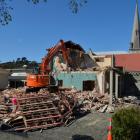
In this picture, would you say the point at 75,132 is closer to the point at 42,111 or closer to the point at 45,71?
the point at 42,111

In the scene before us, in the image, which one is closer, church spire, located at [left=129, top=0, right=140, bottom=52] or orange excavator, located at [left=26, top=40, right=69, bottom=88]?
orange excavator, located at [left=26, top=40, right=69, bottom=88]

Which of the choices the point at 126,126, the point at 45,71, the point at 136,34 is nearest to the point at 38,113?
the point at 126,126

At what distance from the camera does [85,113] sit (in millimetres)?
26312

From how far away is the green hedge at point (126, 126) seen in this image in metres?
12.5

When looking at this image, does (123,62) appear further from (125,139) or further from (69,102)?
(125,139)

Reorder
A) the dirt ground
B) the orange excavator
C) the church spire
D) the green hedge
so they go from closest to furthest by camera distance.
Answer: the green hedge < the dirt ground < the orange excavator < the church spire

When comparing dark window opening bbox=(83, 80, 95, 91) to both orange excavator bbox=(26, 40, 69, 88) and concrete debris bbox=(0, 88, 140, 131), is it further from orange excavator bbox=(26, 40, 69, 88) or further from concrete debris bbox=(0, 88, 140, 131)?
concrete debris bbox=(0, 88, 140, 131)

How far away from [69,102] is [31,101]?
2.71 m

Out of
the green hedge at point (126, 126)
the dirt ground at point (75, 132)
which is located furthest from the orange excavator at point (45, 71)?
the green hedge at point (126, 126)

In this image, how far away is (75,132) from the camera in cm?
2062

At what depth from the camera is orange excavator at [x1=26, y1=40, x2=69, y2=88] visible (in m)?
34.8

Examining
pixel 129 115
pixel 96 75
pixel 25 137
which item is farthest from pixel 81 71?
pixel 129 115

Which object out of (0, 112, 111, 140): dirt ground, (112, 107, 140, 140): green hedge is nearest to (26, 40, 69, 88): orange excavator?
(0, 112, 111, 140): dirt ground

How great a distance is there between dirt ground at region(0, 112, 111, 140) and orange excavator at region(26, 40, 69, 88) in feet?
36.4
